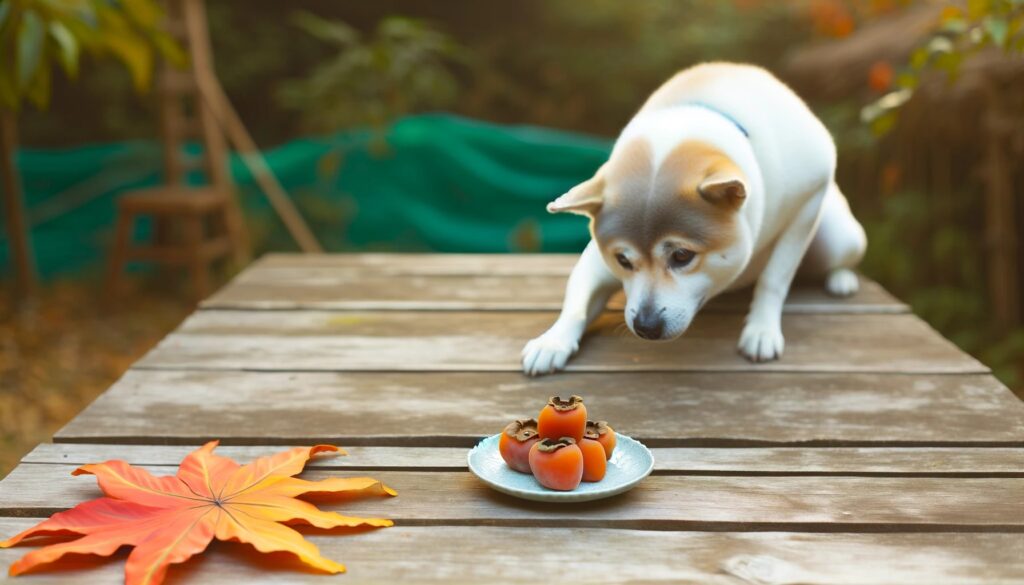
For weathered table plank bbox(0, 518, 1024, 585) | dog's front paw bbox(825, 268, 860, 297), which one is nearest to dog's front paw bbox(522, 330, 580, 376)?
weathered table plank bbox(0, 518, 1024, 585)

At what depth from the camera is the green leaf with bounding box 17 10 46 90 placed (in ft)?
6.28

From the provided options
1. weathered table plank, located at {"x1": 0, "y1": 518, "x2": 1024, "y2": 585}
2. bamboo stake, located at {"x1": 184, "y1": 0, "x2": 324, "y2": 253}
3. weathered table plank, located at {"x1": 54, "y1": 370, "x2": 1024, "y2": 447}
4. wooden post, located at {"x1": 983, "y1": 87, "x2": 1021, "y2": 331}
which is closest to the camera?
weathered table plank, located at {"x1": 0, "y1": 518, "x2": 1024, "y2": 585}

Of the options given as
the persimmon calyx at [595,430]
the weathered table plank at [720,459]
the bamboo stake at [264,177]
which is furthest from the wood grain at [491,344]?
the bamboo stake at [264,177]

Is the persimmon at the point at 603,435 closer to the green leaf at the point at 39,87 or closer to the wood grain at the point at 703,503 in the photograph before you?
the wood grain at the point at 703,503

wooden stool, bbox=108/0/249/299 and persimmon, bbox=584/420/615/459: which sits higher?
persimmon, bbox=584/420/615/459

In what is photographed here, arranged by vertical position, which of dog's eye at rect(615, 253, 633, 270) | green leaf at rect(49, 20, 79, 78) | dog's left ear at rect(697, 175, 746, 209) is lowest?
dog's eye at rect(615, 253, 633, 270)

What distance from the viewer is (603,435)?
4.85 feet

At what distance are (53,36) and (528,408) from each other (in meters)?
1.20

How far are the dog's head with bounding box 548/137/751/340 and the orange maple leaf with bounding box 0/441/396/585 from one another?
74cm

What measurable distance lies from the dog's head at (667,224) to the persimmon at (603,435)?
0.49 metres

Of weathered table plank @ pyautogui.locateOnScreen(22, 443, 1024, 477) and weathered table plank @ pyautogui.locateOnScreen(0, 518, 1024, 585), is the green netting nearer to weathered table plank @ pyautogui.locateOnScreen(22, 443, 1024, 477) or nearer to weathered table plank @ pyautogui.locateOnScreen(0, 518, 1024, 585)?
weathered table plank @ pyautogui.locateOnScreen(22, 443, 1024, 477)

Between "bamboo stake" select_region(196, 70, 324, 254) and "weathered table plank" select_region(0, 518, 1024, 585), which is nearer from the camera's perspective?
"weathered table plank" select_region(0, 518, 1024, 585)

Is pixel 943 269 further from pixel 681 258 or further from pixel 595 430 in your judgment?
pixel 595 430

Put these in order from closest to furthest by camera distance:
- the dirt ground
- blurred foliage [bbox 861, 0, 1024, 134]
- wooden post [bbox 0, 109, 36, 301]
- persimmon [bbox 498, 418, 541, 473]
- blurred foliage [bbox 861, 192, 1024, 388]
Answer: persimmon [bbox 498, 418, 541, 473] → blurred foliage [bbox 861, 0, 1024, 134] → the dirt ground → blurred foliage [bbox 861, 192, 1024, 388] → wooden post [bbox 0, 109, 36, 301]
